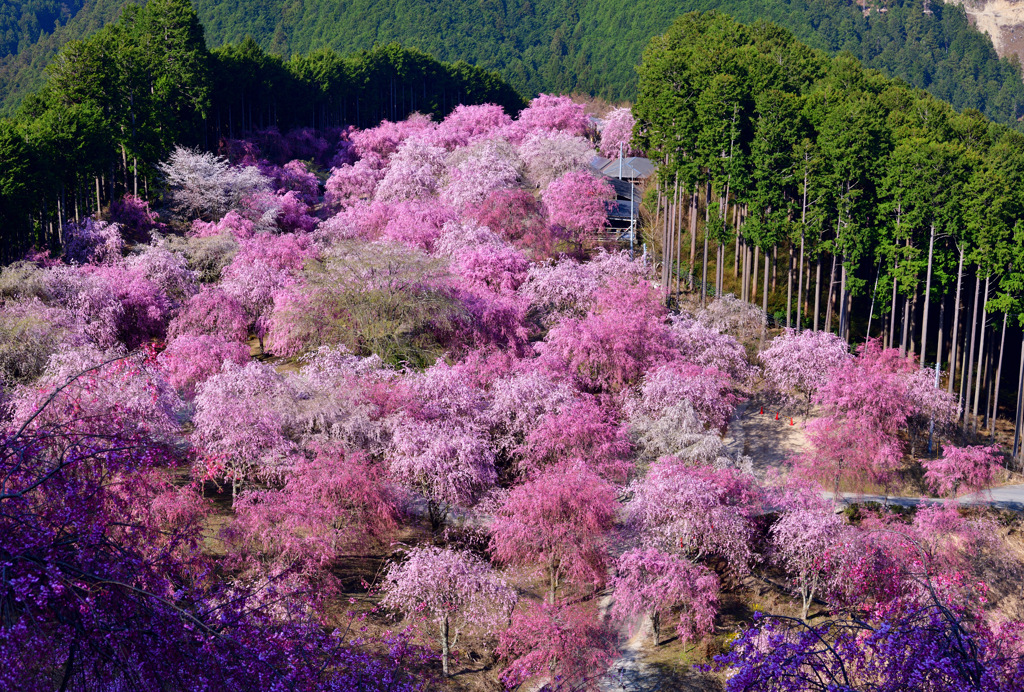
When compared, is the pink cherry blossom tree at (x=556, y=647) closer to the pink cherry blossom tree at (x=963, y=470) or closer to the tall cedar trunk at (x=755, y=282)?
the pink cherry blossom tree at (x=963, y=470)

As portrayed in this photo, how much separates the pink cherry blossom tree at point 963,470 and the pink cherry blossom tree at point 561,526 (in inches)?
492

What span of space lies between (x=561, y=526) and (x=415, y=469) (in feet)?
15.3

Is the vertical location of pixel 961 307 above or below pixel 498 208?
below

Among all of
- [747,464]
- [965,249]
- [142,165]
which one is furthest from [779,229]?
[142,165]

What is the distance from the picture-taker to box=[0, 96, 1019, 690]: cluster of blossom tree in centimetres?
1042

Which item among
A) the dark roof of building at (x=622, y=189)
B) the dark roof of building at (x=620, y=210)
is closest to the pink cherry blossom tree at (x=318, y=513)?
the dark roof of building at (x=620, y=210)

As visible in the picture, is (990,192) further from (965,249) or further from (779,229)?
(779,229)

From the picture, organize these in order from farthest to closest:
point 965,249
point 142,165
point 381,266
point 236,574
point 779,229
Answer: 1. point 142,165
2. point 779,229
3. point 965,249
4. point 381,266
5. point 236,574

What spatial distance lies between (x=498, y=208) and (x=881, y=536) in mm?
28140

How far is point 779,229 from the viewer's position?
142 feet

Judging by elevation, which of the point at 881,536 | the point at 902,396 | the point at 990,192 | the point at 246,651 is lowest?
the point at 881,536

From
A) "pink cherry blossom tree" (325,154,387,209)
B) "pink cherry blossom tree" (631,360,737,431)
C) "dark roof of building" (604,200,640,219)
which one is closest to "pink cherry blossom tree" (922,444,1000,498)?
"pink cherry blossom tree" (631,360,737,431)

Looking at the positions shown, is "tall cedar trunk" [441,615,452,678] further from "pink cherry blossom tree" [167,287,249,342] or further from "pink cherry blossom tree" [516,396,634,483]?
"pink cherry blossom tree" [167,287,249,342]

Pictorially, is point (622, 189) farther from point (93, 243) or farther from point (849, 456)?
point (849, 456)
